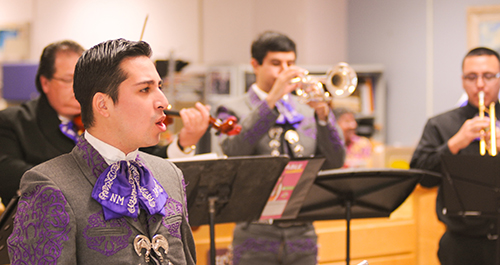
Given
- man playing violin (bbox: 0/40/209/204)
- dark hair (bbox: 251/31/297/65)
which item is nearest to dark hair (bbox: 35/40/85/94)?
man playing violin (bbox: 0/40/209/204)

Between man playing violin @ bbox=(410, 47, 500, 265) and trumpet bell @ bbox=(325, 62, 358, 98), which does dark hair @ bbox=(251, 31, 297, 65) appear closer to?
trumpet bell @ bbox=(325, 62, 358, 98)

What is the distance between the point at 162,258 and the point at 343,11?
19.3ft

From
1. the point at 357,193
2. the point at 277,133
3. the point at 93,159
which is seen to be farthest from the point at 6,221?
the point at 357,193

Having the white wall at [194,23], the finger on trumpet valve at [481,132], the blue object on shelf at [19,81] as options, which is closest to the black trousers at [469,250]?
the finger on trumpet valve at [481,132]

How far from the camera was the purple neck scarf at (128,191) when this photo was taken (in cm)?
121

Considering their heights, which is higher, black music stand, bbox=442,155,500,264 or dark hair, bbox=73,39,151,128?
dark hair, bbox=73,39,151,128

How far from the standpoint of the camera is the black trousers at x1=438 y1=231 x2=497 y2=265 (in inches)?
107

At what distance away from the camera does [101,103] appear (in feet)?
4.11

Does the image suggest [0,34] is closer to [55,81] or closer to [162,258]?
[55,81]

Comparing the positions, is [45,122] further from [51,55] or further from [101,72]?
[101,72]

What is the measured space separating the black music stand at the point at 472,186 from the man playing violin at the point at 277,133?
0.54 metres

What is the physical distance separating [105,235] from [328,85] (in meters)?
1.65

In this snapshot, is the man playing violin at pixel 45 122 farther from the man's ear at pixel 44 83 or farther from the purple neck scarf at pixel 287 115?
the purple neck scarf at pixel 287 115

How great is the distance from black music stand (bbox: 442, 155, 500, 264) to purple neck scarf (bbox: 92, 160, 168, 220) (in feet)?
5.38
